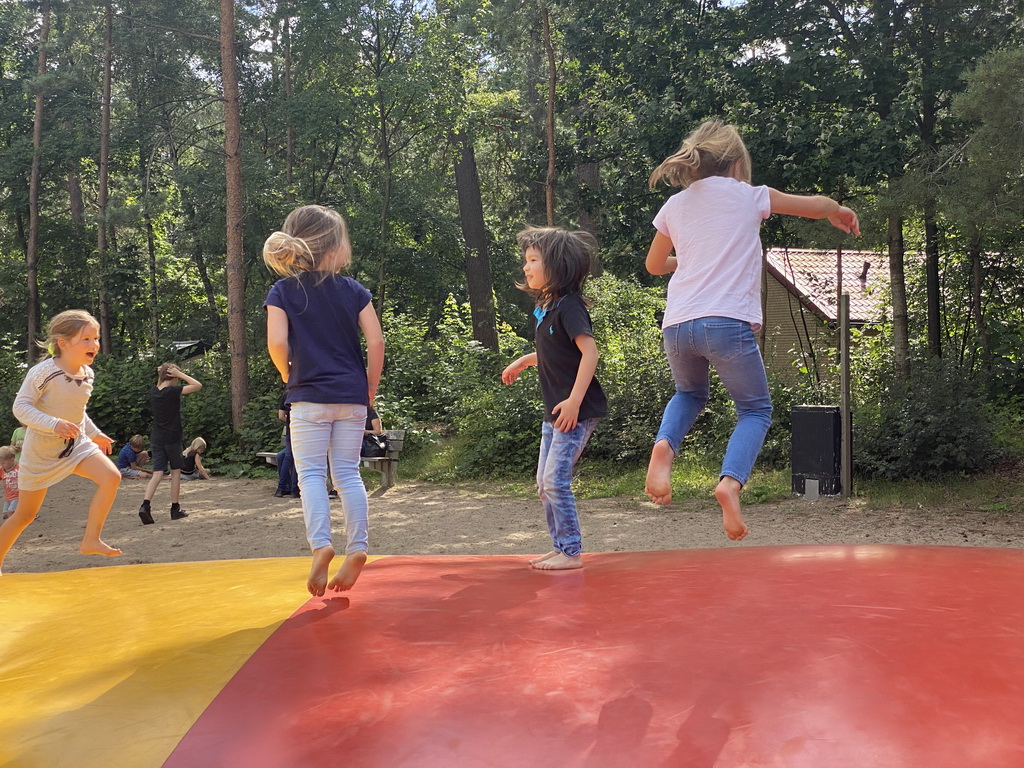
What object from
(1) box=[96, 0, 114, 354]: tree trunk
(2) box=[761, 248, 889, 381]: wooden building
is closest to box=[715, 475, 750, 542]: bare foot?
(2) box=[761, 248, 889, 381]: wooden building

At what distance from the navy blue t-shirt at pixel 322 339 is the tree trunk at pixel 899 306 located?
10454 millimetres

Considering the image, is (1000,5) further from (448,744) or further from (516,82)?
(516,82)

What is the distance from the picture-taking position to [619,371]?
1445 centimetres

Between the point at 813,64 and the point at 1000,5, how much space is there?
2548mm

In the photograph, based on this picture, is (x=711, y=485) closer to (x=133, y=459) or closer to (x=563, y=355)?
(x=563, y=355)

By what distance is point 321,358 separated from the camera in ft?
12.1

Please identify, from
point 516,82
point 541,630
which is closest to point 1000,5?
point 541,630

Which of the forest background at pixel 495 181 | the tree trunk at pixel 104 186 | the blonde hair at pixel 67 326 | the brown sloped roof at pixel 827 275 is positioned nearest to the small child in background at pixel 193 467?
the forest background at pixel 495 181

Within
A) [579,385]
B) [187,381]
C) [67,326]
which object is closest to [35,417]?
[67,326]

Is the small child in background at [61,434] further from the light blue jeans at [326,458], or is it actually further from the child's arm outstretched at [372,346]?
the child's arm outstretched at [372,346]

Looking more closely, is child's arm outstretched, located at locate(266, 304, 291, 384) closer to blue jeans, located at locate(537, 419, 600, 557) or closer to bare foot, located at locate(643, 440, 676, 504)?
blue jeans, located at locate(537, 419, 600, 557)

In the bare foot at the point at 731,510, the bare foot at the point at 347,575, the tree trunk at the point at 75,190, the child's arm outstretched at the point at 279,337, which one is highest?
the tree trunk at the point at 75,190

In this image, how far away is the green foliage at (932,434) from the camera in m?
10.9

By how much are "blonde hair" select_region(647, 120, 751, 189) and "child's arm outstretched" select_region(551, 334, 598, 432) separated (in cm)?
72
